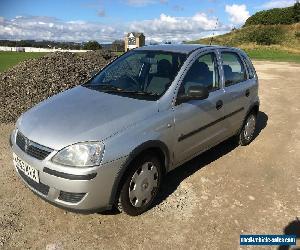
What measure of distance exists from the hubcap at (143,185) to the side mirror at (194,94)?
910mm

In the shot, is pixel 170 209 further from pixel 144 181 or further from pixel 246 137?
pixel 246 137

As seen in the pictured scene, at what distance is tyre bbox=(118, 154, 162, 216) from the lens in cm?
363

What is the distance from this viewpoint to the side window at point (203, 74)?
436 centimetres

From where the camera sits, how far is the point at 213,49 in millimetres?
5121

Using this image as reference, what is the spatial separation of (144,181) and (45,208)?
4.14 feet

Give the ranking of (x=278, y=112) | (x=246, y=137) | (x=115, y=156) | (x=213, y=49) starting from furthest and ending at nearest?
(x=278, y=112) → (x=246, y=137) → (x=213, y=49) → (x=115, y=156)

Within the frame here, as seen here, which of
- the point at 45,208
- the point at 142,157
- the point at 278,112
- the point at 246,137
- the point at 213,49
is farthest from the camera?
the point at 278,112

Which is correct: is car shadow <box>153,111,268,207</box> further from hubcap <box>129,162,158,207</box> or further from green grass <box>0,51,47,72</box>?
green grass <box>0,51,47,72</box>

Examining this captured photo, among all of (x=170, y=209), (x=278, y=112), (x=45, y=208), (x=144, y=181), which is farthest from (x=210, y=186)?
(x=278, y=112)

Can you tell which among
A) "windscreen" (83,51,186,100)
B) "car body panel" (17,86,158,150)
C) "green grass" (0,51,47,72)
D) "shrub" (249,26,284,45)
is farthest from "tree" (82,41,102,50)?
"car body panel" (17,86,158,150)

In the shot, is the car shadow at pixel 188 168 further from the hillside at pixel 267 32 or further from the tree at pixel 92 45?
the tree at pixel 92 45

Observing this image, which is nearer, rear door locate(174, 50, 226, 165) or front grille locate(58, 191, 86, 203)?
front grille locate(58, 191, 86, 203)

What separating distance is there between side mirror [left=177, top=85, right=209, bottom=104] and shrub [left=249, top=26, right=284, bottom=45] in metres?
49.4

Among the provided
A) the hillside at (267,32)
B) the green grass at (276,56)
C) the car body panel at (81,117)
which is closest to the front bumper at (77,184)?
the car body panel at (81,117)
